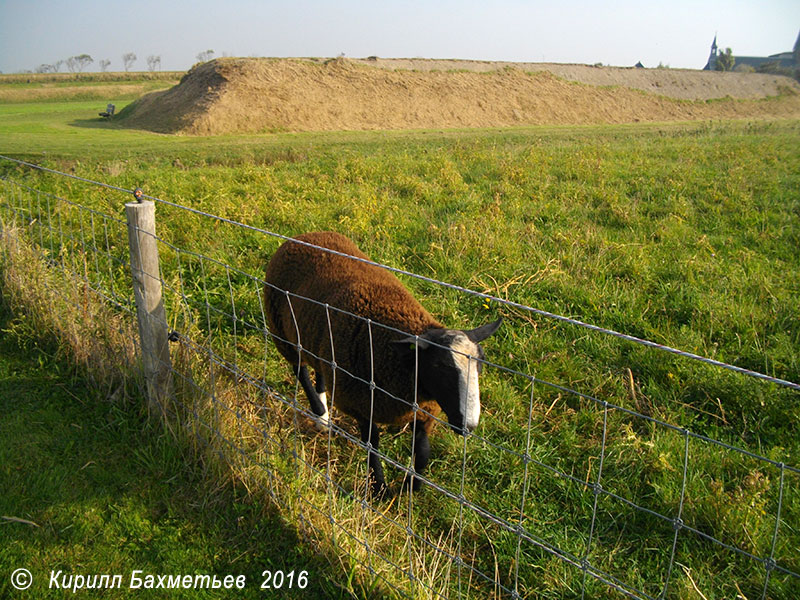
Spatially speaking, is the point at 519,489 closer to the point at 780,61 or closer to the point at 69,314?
the point at 69,314

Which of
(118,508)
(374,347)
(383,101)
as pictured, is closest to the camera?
(118,508)

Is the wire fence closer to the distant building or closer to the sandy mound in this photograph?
the sandy mound

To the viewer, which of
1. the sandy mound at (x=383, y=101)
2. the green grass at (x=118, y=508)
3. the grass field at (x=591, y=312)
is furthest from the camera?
the sandy mound at (x=383, y=101)

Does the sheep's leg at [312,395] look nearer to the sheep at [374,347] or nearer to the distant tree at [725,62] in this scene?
the sheep at [374,347]

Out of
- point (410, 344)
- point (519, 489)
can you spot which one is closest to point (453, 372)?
point (410, 344)

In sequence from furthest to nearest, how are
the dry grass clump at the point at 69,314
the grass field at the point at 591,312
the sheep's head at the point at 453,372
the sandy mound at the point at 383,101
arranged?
the sandy mound at the point at 383,101
the dry grass clump at the point at 69,314
the grass field at the point at 591,312
the sheep's head at the point at 453,372

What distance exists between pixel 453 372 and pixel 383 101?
3660 centimetres

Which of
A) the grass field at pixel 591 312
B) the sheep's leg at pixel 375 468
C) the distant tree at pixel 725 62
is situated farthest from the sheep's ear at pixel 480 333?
the distant tree at pixel 725 62

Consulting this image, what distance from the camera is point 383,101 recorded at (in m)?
36.8

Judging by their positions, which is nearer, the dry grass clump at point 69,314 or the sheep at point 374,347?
the sheep at point 374,347

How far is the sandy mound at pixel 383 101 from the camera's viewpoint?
29766 mm

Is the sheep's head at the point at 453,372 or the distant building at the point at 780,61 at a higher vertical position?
the distant building at the point at 780,61

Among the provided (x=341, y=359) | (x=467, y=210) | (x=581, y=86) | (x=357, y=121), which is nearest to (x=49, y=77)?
(x=357, y=121)

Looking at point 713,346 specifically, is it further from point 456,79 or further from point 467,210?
point 456,79
